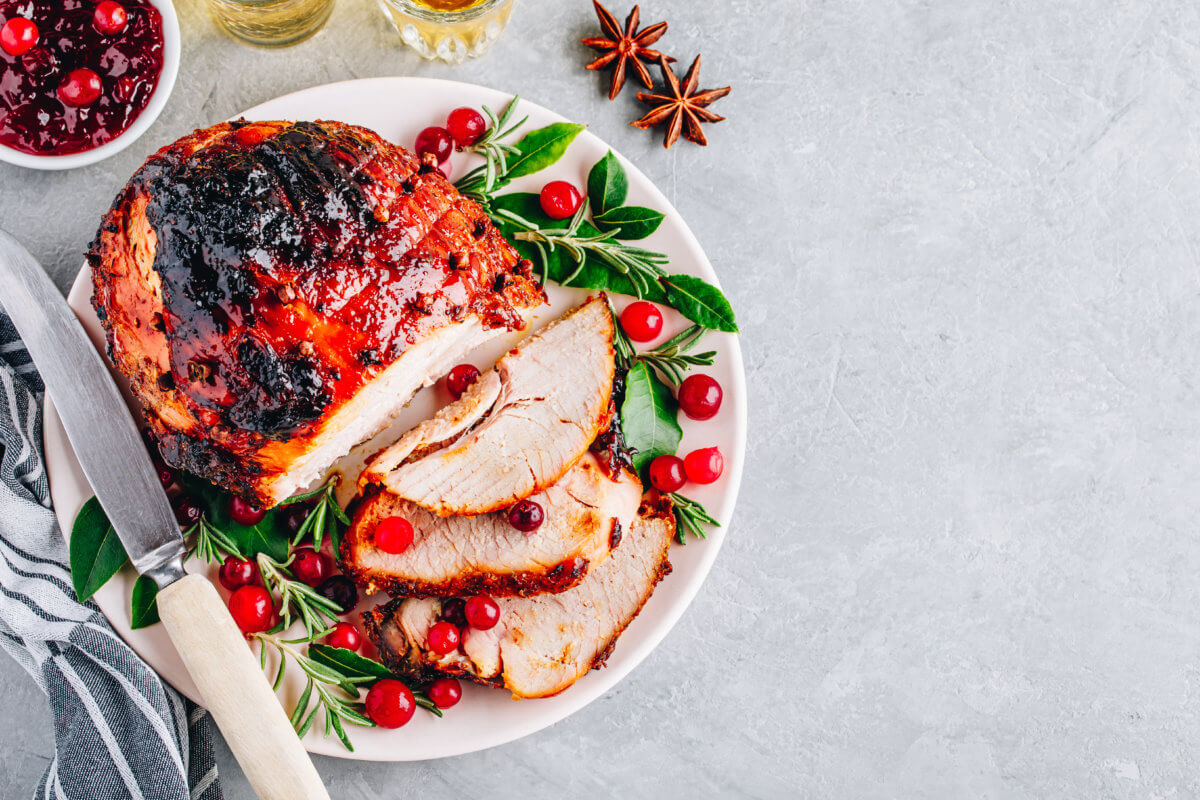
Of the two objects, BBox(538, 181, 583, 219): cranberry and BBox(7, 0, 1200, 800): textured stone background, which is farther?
BBox(7, 0, 1200, 800): textured stone background

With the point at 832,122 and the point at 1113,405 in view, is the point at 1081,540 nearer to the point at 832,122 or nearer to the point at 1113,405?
the point at 1113,405

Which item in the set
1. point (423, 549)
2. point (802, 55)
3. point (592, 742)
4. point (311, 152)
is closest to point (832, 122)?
point (802, 55)

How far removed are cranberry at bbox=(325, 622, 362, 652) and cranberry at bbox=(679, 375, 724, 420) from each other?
1425 millimetres

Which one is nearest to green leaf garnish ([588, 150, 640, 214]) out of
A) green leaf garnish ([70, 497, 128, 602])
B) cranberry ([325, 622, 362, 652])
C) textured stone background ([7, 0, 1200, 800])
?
textured stone background ([7, 0, 1200, 800])

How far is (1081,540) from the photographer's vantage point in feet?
11.5

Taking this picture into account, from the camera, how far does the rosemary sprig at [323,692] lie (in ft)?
9.21

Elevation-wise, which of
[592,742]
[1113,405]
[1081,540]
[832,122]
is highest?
[832,122]

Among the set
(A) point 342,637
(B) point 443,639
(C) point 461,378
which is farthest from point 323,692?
(C) point 461,378

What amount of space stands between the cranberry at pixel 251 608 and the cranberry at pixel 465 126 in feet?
5.70

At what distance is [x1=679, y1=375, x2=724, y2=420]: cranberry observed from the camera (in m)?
3.00

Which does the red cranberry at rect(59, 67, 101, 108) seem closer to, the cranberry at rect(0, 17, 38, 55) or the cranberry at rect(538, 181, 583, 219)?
the cranberry at rect(0, 17, 38, 55)

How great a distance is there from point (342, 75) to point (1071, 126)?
298cm

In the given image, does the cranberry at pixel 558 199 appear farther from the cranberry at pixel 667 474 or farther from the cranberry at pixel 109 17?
the cranberry at pixel 109 17

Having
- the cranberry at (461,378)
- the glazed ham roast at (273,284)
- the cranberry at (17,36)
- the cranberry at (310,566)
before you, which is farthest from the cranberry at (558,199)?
the cranberry at (17,36)
